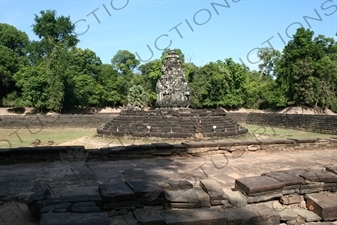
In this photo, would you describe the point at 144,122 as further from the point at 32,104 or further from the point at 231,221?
the point at 32,104

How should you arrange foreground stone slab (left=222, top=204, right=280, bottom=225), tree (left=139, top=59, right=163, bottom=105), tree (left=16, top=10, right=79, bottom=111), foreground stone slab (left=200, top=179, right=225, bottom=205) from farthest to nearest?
tree (left=139, top=59, right=163, bottom=105) < tree (left=16, top=10, right=79, bottom=111) < foreground stone slab (left=200, top=179, right=225, bottom=205) < foreground stone slab (left=222, top=204, right=280, bottom=225)

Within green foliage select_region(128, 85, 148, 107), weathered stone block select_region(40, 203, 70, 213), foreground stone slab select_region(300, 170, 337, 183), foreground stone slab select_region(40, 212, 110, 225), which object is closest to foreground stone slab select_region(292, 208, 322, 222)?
foreground stone slab select_region(300, 170, 337, 183)

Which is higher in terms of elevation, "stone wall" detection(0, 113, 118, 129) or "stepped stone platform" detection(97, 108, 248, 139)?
"stone wall" detection(0, 113, 118, 129)

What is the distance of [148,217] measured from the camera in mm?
2955

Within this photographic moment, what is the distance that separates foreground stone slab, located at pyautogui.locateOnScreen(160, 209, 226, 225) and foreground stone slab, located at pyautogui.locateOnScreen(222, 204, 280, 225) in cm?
13

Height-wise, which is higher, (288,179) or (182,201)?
(182,201)

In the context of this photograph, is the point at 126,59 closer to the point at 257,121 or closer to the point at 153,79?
the point at 153,79

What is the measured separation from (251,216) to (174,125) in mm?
13459

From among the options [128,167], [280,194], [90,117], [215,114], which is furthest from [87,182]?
[90,117]

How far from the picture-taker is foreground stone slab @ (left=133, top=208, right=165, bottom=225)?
2846 millimetres

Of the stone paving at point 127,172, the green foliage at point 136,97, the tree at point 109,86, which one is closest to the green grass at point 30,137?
the stone paving at point 127,172

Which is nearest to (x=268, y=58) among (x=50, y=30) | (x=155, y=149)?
(x=50, y=30)

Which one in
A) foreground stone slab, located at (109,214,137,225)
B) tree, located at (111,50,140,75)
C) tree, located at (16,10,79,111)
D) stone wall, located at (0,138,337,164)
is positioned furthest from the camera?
tree, located at (111,50,140,75)

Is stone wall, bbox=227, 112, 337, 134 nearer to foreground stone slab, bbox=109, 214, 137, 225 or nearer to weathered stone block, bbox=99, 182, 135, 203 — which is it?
weathered stone block, bbox=99, 182, 135, 203
